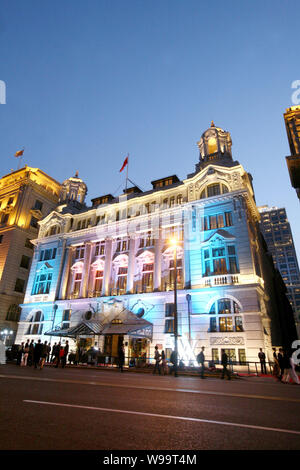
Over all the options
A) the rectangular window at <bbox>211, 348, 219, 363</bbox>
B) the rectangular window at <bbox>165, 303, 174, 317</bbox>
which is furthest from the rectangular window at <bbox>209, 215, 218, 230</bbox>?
the rectangular window at <bbox>211, 348, 219, 363</bbox>

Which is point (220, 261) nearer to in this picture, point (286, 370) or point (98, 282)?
point (286, 370)

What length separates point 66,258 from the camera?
1543 inches

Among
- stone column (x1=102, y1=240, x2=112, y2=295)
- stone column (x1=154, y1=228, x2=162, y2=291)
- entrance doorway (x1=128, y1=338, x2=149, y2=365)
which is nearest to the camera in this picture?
entrance doorway (x1=128, y1=338, x2=149, y2=365)

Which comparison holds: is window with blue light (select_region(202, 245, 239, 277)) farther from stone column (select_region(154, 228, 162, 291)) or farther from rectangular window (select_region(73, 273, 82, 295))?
rectangular window (select_region(73, 273, 82, 295))

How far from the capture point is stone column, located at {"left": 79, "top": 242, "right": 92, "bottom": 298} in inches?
1393

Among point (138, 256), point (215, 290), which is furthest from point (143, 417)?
point (138, 256)

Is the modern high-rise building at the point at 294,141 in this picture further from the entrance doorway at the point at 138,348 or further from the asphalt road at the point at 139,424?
the asphalt road at the point at 139,424

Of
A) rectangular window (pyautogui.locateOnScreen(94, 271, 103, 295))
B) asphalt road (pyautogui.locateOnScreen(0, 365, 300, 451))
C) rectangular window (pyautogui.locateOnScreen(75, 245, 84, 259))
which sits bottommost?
asphalt road (pyautogui.locateOnScreen(0, 365, 300, 451))

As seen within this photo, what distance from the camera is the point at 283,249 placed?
140000 millimetres

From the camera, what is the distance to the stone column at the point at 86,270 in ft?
116

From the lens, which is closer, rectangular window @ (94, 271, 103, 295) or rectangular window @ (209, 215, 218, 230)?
rectangular window @ (209, 215, 218, 230)

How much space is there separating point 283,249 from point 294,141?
379 ft

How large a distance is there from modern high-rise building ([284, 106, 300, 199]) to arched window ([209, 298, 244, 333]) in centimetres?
1749

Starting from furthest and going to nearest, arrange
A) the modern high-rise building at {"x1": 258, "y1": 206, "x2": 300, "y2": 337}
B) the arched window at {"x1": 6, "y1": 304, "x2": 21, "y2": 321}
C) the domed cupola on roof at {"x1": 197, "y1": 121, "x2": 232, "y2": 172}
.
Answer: the modern high-rise building at {"x1": 258, "y1": 206, "x2": 300, "y2": 337} → the arched window at {"x1": 6, "y1": 304, "x2": 21, "y2": 321} → the domed cupola on roof at {"x1": 197, "y1": 121, "x2": 232, "y2": 172}
